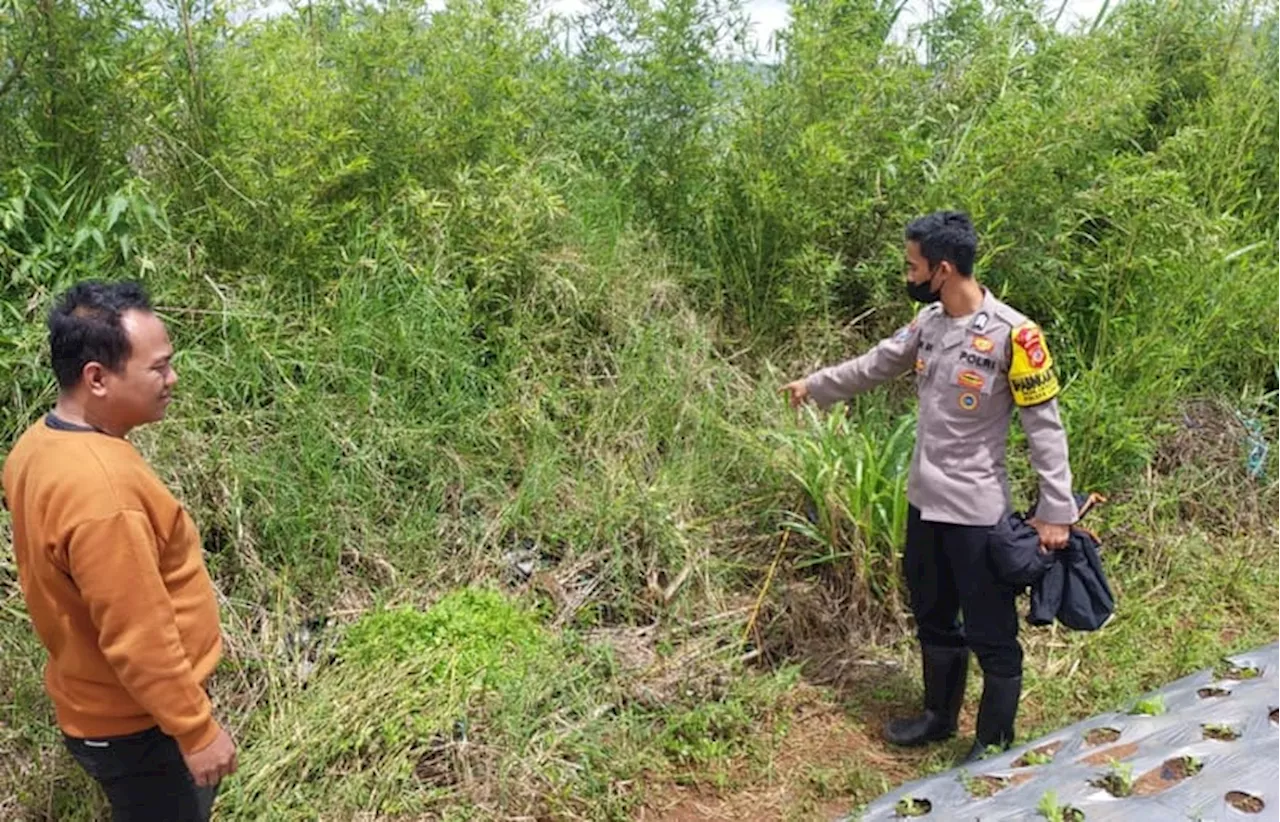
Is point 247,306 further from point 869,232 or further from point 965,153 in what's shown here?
point 965,153

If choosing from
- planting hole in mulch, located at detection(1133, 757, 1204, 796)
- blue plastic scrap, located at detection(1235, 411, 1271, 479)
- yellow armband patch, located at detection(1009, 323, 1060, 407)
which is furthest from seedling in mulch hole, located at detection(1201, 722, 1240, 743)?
blue plastic scrap, located at detection(1235, 411, 1271, 479)

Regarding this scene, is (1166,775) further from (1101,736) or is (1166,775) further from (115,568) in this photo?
(115,568)

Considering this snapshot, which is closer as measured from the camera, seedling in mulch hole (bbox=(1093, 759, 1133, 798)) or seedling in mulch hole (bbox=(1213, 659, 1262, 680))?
seedling in mulch hole (bbox=(1093, 759, 1133, 798))

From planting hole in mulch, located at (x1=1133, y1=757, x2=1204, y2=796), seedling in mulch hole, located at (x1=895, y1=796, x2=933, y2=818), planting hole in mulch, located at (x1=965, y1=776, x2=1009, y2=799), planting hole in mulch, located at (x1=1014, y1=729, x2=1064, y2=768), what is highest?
planting hole in mulch, located at (x1=1133, y1=757, x2=1204, y2=796)

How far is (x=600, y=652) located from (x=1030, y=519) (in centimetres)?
142

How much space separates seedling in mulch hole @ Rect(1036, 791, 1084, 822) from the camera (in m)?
2.14

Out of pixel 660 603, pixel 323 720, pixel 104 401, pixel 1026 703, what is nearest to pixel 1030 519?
pixel 1026 703

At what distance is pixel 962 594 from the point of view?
3.17 metres

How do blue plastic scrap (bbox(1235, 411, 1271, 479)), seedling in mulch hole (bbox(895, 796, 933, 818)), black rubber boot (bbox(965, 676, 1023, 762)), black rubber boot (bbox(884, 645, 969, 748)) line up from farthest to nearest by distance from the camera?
blue plastic scrap (bbox(1235, 411, 1271, 479))
black rubber boot (bbox(884, 645, 969, 748))
black rubber boot (bbox(965, 676, 1023, 762))
seedling in mulch hole (bbox(895, 796, 933, 818))

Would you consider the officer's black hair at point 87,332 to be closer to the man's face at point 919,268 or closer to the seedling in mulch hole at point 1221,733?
the man's face at point 919,268

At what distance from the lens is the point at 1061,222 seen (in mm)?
4918

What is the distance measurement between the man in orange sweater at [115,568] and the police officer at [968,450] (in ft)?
6.66

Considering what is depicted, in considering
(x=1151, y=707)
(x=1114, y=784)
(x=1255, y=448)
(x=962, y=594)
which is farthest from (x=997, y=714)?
(x=1255, y=448)

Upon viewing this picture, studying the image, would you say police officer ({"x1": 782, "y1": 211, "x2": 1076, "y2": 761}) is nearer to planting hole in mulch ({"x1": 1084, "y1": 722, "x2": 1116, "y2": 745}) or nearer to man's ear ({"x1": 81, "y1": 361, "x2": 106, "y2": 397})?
planting hole in mulch ({"x1": 1084, "y1": 722, "x2": 1116, "y2": 745})
